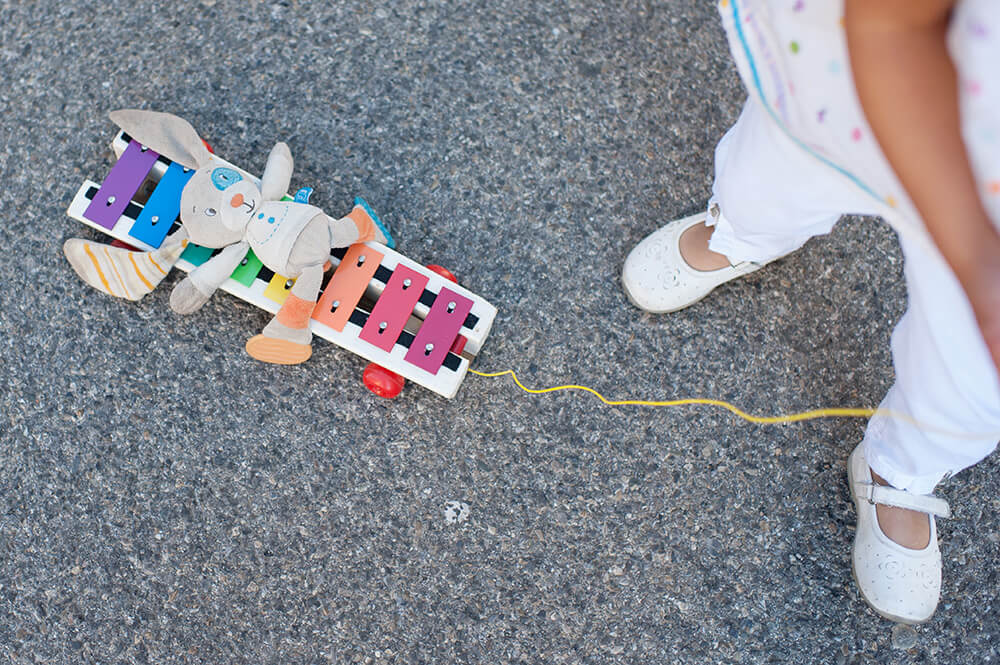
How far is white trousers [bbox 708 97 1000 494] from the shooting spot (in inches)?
26.8

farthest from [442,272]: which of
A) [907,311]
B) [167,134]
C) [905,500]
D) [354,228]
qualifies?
[905,500]

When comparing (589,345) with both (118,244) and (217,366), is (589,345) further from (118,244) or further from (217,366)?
(118,244)

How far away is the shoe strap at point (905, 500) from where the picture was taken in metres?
1.06

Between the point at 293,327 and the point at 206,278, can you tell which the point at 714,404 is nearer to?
the point at 293,327

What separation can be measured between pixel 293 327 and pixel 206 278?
0.15 meters

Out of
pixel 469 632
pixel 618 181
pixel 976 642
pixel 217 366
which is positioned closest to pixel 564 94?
pixel 618 181

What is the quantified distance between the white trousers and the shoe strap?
7cm

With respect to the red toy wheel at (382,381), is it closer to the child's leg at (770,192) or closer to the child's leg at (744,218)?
the child's leg at (744,218)

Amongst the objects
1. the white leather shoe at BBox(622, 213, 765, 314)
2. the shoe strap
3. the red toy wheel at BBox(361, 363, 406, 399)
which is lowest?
→ the shoe strap

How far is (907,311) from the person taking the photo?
815 mm

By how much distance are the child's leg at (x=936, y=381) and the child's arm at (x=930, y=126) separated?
0.05 metres

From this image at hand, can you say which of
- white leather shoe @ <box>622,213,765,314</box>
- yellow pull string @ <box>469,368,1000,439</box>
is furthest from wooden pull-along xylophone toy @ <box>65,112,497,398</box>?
white leather shoe @ <box>622,213,765,314</box>

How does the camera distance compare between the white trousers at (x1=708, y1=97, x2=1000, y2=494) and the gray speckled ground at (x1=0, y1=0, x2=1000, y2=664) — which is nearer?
the white trousers at (x1=708, y1=97, x2=1000, y2=494)

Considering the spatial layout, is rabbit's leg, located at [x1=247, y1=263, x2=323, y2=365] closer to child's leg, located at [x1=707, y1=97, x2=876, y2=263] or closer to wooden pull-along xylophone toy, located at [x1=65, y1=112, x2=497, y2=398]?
wooden pull-along xylophone toy, located at [x1=65, y1=112, x2=497, y2=398]
